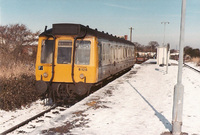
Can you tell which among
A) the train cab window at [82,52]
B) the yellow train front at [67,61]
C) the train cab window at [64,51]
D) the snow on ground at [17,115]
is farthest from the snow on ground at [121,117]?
the train cab window at [64,51]

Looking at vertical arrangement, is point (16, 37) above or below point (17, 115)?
above

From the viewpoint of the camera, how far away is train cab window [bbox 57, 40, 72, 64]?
29.2ft

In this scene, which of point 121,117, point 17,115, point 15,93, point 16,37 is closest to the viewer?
point 121,117

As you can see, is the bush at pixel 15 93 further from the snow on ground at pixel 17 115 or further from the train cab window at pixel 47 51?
the train cab window at pixel 47 51

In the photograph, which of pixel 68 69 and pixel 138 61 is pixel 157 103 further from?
pixel 138 61

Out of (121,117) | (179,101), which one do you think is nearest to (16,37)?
(121,117)

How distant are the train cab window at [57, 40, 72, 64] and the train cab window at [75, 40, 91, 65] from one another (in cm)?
32

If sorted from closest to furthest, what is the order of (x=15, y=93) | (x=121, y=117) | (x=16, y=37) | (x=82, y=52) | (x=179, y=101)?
(x=179, y=101) < (x=121, y=117) < (x=82, y=52) < (x=15, y=93) < (x=16, y=37)

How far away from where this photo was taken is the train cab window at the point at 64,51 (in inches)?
350

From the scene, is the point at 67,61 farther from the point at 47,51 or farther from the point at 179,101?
the point at 179,101

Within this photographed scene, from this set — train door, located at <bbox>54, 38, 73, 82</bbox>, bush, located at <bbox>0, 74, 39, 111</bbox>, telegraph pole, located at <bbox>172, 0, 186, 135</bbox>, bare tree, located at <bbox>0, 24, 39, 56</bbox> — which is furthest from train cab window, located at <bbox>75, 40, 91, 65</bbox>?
bare tree, located at <bbox>0, 24, 39, 56</bbox>

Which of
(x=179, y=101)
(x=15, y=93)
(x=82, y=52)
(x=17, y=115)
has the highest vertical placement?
(x=82, y=52)

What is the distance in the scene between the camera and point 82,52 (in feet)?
29.2

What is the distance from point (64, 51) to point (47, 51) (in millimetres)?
758
